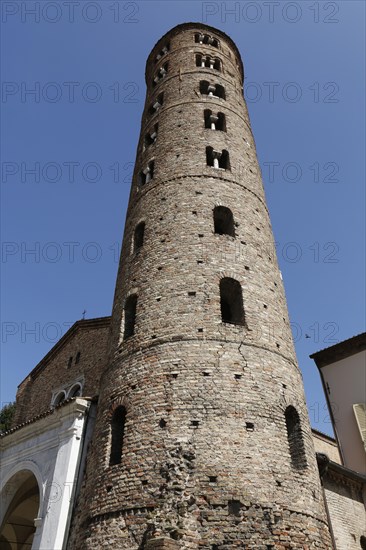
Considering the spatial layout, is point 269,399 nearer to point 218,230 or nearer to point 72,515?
point 72,515

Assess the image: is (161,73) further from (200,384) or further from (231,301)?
(200,384)

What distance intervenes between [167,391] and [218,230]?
5005 millimetres

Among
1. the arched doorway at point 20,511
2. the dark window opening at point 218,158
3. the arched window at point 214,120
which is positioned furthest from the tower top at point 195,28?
the arched doorway at point 20,511

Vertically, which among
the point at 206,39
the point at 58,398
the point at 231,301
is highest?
the point at 206,39

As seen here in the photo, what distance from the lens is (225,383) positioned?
27.3 ft

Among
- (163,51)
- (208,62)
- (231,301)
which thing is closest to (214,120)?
(208,62)

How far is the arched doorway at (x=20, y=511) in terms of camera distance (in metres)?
11.2

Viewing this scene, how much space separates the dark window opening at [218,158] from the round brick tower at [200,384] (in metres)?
0.06

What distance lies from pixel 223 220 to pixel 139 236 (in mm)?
2172

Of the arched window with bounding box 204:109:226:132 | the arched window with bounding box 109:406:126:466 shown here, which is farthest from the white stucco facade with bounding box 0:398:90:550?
the arched window with bounding box 204:109:226:132

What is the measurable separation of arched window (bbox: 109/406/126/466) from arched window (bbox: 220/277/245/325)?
2.70 m

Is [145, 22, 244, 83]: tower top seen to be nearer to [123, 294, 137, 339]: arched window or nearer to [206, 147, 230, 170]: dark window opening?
[206, 147, 230, 170]: dark window opening

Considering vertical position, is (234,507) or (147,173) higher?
(147,173)

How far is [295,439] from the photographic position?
867 cm
